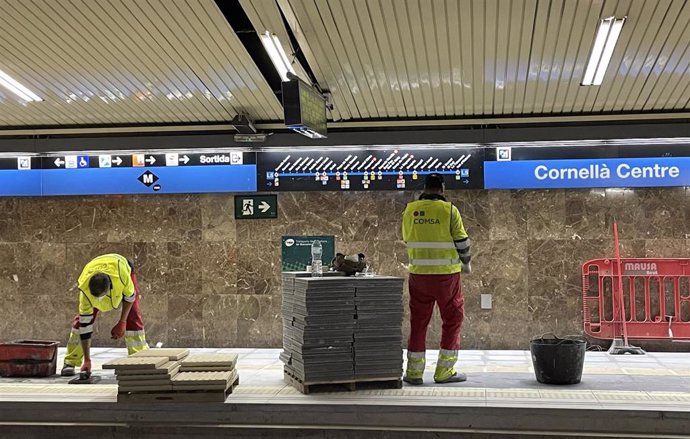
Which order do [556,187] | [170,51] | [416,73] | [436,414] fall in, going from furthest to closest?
1. [556,187]
2. [416,73]
3. [170,51]
4. [436,414]

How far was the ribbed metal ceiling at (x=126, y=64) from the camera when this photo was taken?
5496 millimetres

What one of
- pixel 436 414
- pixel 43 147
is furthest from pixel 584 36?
pixel 43 147

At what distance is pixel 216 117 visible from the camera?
9281 millimetres

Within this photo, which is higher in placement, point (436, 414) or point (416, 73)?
point (416, 73)

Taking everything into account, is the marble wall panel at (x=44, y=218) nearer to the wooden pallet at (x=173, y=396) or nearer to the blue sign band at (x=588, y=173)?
the wooden pallet at (x=173, y=396)

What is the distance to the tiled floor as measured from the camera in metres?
6.02

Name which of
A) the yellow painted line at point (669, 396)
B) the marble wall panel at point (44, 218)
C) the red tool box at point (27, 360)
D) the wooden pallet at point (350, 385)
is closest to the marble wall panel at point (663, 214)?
the yellow painted line at point (669, 396)

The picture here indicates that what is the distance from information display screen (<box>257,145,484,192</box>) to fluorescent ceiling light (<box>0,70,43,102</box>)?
9.97ft

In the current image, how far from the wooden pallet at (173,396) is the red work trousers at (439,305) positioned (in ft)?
6.44

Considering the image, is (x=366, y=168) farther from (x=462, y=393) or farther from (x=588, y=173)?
(x=462, y=393)

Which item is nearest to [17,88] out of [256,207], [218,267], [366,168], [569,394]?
[256,207]

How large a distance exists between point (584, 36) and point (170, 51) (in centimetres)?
376

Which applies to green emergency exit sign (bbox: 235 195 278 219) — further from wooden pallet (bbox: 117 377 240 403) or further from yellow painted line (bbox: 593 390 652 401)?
yellow painted line (bbox: 593 390 652 401)

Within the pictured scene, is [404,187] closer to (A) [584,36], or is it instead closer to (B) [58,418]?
(A) [584,36]
